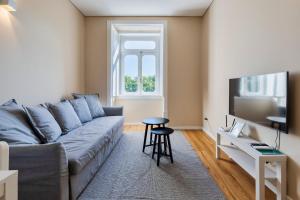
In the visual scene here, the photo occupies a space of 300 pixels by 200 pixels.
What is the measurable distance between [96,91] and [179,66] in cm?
214

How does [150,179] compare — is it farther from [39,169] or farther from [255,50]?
[255,50]

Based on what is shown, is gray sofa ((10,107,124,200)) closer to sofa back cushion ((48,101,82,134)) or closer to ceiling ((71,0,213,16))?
sofa back cushion ((48,101,82,134))

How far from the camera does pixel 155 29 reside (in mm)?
5379

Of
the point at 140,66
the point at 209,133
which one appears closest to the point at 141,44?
the point at 140,66

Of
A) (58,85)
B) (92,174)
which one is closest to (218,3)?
(58,85)

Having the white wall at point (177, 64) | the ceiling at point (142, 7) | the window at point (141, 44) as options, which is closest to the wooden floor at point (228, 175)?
the white wall at point (177, 64)

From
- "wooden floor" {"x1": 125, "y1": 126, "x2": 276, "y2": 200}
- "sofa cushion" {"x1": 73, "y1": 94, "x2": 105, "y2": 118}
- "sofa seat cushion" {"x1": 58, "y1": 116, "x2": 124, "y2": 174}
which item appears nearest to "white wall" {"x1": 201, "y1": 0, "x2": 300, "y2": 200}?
"wooden floor" {"x1": 125, "y1": 126, "x2": 276, "y2": 200}

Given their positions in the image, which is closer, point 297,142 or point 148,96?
point 297,142

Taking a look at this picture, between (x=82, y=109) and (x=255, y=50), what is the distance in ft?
9.24

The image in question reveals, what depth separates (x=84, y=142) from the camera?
2250mm

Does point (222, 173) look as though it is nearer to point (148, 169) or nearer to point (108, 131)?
point (148, 169)

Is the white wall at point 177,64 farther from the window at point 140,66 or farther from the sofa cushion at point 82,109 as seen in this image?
the sofa cushion at point 82,109

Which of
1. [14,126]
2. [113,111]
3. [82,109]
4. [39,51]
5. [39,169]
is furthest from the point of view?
[113,111]

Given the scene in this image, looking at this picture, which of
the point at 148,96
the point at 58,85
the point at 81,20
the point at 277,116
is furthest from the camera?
the point at 148,96
